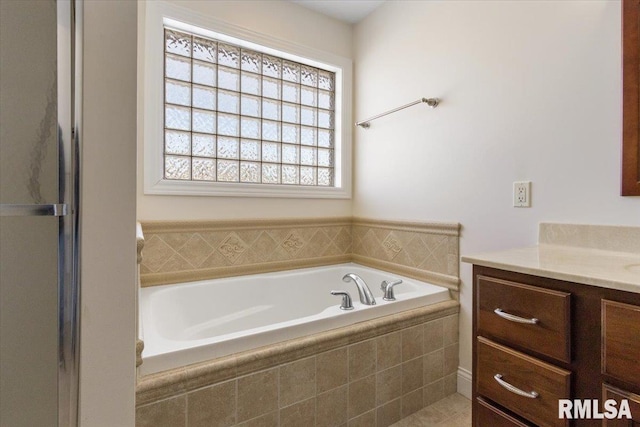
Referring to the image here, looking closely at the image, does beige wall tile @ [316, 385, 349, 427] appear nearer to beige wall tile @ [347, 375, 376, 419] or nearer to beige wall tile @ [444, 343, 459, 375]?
beige wall tile @ [347, 375, 376, 419]

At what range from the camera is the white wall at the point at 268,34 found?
1.96 meters

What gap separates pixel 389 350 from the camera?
1.55 meters

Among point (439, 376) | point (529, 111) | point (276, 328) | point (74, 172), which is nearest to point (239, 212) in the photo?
point (276, 328)

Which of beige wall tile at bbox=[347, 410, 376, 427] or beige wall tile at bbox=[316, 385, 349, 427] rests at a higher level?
beige wall tile at bbox=[316, 385, 349, 427]

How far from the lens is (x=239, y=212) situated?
2240 millimetres

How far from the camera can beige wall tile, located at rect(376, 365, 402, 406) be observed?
1.51 m

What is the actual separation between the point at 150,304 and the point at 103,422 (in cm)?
96

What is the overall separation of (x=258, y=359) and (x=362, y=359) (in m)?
0.52

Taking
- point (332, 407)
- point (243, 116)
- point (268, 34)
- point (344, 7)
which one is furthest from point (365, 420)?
point (344, 7)

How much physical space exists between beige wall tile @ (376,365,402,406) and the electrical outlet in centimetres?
103

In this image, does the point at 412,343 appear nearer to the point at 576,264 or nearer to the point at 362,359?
the point at 362,359

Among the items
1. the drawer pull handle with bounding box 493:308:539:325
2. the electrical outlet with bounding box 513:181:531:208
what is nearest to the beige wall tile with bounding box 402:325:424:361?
the drawer pull handle with bounding box 493:308:539:325

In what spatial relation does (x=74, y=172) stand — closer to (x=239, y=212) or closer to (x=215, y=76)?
(x=239, y=212)

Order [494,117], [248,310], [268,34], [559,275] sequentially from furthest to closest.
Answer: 1. [268,34]
2. [248,310]
3. [494,117]
4. [559,275]
